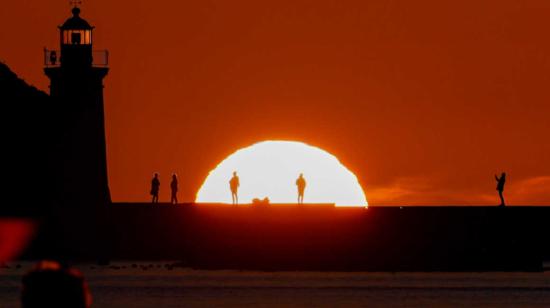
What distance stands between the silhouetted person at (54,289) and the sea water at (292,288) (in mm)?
24029

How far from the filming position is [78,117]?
1781 inches

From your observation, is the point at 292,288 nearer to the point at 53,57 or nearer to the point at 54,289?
the point at 53,57

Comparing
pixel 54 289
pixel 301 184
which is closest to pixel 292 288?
pixel 301 184

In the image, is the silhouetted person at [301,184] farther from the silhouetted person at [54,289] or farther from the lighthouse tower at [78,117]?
the silhouetted person at [54,289]

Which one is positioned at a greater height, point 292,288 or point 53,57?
point 53,57

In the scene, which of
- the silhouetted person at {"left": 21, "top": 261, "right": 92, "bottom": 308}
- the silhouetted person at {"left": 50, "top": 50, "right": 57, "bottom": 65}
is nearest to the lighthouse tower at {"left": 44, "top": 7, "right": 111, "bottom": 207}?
the silhouetted person at {"left": 50, "top": 50, "right": 57, "bottom": 65}

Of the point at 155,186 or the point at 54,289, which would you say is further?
the point at 155,186

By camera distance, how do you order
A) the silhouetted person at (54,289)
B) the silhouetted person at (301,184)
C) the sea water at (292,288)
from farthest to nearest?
the silhouetted person at (301,184)
the sea water at (292,288)
the silhouetted person at (54,289)

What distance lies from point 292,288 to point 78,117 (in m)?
12.8

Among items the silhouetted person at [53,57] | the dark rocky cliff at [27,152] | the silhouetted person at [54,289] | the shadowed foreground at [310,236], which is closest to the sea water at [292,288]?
the shadowed foreground at [310,236]

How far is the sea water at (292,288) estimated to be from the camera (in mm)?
29219

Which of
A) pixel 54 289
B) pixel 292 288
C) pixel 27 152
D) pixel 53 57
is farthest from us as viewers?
pixel 27 152

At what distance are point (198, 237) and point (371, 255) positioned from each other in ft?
18.8

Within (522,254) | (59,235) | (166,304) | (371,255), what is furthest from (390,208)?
(166,304)
